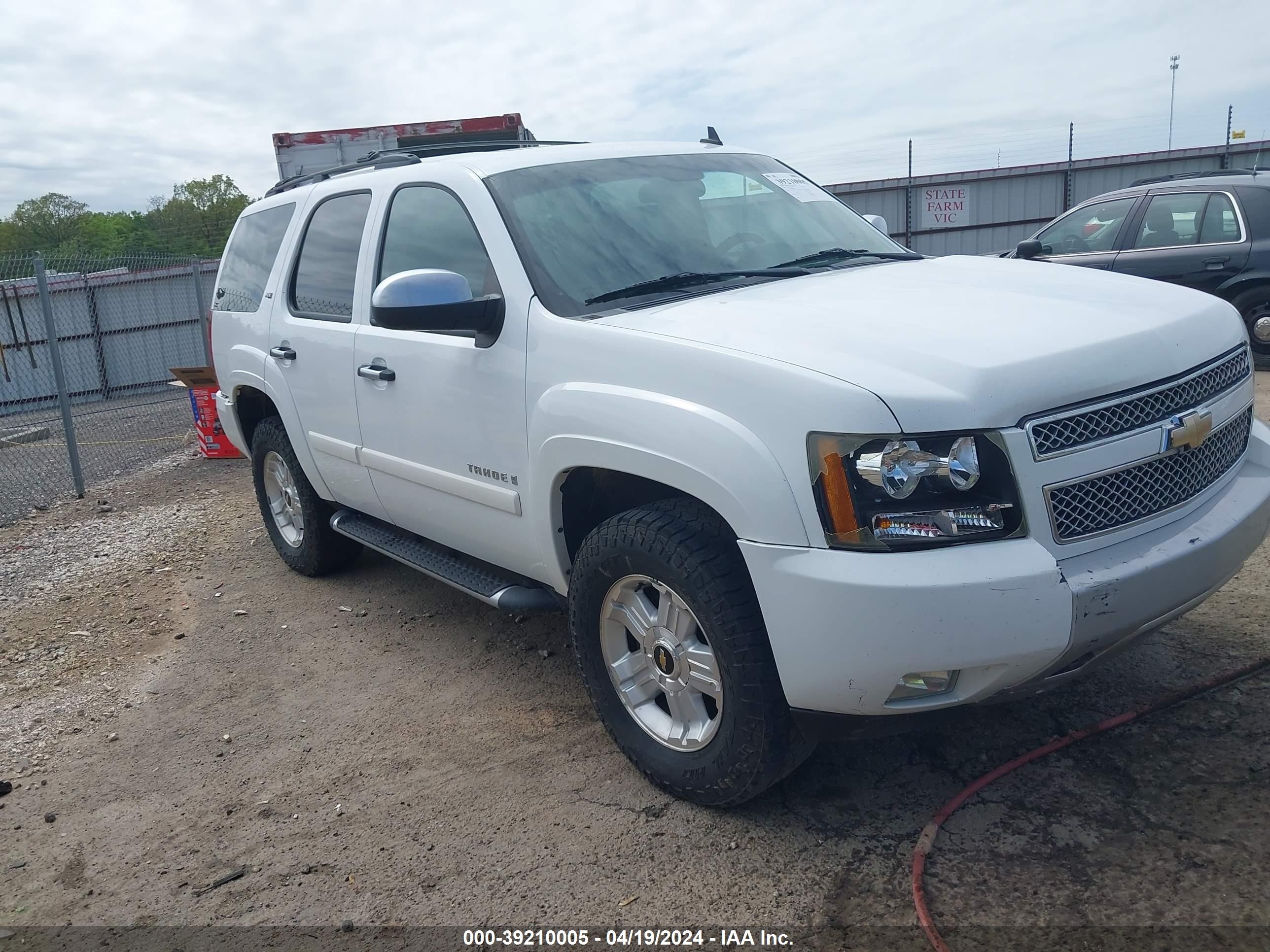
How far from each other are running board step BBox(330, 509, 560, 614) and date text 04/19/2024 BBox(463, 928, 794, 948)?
1.17 metres

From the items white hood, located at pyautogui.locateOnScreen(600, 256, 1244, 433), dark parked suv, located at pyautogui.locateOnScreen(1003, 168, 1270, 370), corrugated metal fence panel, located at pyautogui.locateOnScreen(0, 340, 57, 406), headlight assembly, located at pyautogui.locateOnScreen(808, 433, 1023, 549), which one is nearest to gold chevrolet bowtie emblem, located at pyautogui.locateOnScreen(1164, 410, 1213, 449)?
white hood, located at pyautogui.locateOnScreen(600, 256, 1244, 433)

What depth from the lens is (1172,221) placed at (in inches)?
351

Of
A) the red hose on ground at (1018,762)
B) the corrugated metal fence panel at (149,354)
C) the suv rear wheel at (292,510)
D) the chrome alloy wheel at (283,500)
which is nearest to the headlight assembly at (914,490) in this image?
the red hose on ground at (1018,762)

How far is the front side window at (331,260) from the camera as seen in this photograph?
4.25m

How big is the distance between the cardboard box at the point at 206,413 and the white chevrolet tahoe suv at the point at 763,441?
Answer: 217 inches

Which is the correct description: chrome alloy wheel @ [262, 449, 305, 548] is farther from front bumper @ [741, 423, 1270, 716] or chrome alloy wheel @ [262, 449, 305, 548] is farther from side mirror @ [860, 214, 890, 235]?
front bumper @ [741, 423, 1270, 716]

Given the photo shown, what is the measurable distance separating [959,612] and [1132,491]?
615 millimetres

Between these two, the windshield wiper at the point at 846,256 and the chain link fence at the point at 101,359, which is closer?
the windshield wiper at the point at 846,256

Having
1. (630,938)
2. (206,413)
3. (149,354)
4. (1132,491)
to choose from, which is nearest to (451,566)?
(630,938)

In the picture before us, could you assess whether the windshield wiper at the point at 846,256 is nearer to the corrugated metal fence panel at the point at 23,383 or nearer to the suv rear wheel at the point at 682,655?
the suv rear wheel at the point at 682,655

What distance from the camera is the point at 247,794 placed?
334cm

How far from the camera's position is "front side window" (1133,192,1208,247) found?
346 inches

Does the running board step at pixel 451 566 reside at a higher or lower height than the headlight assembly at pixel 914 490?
lower

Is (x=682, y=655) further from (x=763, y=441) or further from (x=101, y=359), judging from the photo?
(x=101, y=359)
